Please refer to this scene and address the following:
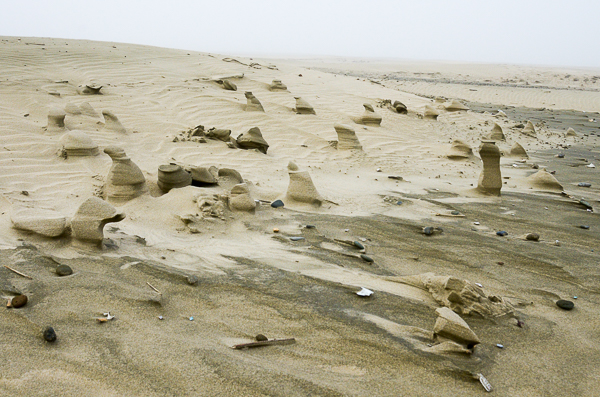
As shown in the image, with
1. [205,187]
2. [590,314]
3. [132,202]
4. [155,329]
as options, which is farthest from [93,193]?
[590,314]

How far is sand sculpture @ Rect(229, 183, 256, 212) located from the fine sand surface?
17 centimetres

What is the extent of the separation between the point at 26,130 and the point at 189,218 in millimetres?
3478

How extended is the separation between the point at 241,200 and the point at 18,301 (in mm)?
2248

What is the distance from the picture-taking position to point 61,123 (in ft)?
20.4

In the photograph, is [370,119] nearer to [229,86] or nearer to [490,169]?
[229,86]

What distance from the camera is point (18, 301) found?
2369 mm

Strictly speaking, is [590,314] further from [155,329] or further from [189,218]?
[189,218]

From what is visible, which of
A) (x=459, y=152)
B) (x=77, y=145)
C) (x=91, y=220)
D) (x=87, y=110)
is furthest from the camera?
(x=459, y=152)

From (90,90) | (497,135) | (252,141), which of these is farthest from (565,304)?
(90,90)

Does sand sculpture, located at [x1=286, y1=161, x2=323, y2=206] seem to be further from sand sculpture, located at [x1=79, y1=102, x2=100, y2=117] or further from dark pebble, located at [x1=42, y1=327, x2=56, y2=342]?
sand sculpture, located at [x1=79, y1=102, x2=100, y2=117]

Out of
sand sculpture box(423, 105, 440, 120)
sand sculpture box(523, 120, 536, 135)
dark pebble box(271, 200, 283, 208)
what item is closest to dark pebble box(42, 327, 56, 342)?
→ dark pebble box(271, 200, 283, 208)

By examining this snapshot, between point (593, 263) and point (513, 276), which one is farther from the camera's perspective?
point (593, 263)

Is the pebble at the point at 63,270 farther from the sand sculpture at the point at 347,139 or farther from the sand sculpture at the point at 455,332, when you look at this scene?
the sand sculpture at the point at 347,139

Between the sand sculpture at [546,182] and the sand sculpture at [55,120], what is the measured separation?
251 inches
